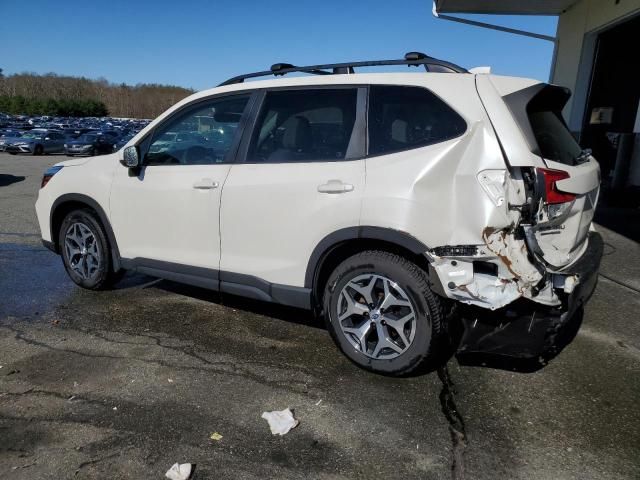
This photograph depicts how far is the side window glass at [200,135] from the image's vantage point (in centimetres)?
378

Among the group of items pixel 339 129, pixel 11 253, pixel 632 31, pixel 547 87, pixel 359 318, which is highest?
pixel 632 31

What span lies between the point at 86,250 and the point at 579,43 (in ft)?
39.8

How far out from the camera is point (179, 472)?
228cm

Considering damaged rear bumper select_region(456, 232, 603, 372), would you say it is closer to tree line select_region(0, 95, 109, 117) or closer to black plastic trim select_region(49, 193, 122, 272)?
black plastic trim select_region(49, 193, 122, 272)

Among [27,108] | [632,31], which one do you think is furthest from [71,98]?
[632,31]

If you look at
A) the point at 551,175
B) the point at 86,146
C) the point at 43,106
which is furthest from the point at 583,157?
the point at 43,106

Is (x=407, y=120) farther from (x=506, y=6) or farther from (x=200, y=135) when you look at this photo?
(x=506, y=6)

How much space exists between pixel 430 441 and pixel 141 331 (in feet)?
8.00

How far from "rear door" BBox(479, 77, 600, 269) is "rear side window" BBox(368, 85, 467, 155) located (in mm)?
260

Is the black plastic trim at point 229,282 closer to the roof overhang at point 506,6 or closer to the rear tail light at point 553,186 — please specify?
the rear tail light at point 553,186

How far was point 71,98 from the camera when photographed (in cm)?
10656

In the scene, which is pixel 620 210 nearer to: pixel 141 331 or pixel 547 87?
pixel 547 87

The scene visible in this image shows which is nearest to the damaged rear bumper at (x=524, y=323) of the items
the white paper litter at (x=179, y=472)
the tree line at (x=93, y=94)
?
the white paper litter at (x=179, y=472)

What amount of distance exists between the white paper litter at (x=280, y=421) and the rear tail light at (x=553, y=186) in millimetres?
1875
